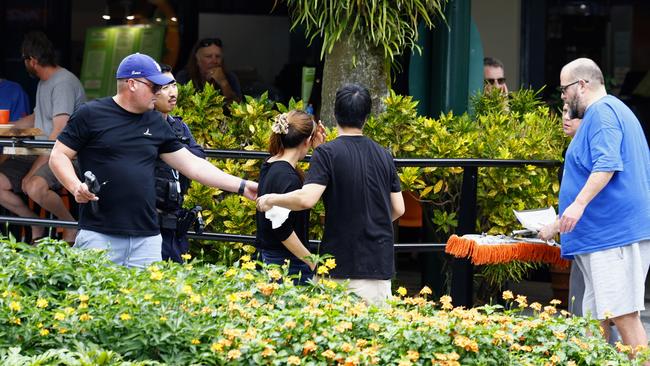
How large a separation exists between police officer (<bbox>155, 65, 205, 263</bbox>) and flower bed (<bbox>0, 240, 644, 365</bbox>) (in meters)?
1.48

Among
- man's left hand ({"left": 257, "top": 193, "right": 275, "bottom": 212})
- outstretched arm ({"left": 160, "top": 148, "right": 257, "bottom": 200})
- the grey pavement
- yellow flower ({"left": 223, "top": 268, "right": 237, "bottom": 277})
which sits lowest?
the grey pavement

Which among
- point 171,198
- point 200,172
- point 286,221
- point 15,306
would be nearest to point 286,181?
point 286,221

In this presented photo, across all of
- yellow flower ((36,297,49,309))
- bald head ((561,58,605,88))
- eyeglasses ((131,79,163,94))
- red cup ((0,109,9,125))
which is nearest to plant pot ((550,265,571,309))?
bald head ((561,58,605,88))

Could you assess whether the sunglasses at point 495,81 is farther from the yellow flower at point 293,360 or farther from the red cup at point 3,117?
the yellow flower at point 293,360

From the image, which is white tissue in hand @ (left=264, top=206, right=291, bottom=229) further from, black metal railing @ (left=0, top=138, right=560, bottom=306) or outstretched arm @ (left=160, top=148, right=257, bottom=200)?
black metal railing @ (left=0, top=138, right=560, bottom=306)

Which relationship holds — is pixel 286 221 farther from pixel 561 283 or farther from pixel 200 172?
pixel 561 283

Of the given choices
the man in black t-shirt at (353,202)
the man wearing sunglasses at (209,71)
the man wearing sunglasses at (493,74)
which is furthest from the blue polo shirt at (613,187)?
the man wearing sunglasses at (209,71)

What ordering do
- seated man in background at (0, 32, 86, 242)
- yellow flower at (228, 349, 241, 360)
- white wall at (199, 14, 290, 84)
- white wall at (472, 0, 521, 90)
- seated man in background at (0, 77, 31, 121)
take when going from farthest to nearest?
white wall at (199, 14, 290, 84) < white wall at (472, 0, 521, 90) < seated man in background at (0, 77, 31, 121) < seated man in background at (0, 32, 86, 242) < yellow flower at (228, 349, 241, 360)

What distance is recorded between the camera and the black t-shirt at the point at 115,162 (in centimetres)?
589

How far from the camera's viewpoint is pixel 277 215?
19.1ft

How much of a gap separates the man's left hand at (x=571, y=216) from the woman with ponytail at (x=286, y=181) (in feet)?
4.21

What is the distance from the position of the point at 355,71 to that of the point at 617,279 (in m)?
3.17

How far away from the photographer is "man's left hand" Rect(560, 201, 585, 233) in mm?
5926

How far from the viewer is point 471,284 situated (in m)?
7.53
